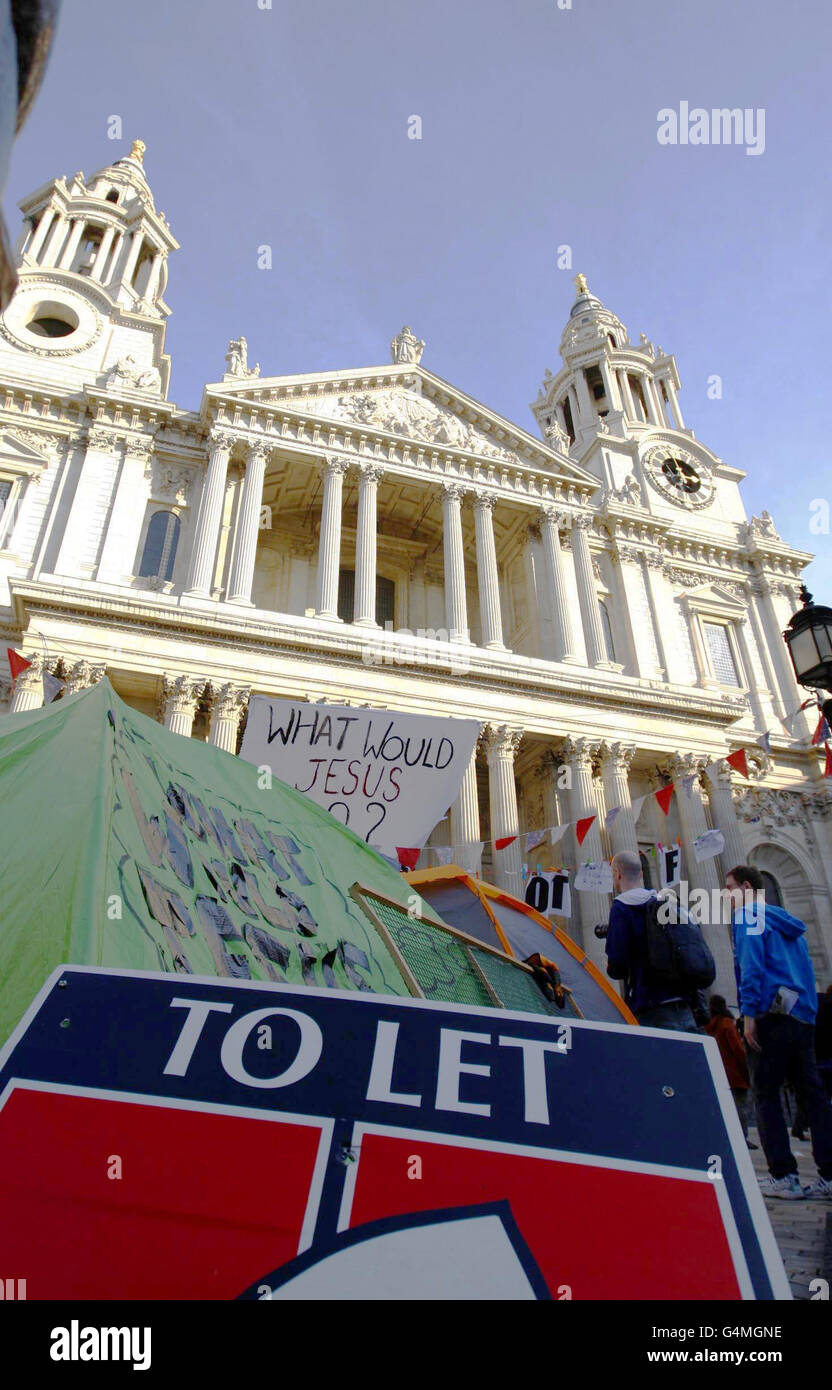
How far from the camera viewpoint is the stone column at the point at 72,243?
90.5ft

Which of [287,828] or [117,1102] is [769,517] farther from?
[117,1102]

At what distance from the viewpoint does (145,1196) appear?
4.76 feet

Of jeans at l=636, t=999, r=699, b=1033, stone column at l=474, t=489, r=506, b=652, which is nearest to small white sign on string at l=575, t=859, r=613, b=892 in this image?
stone column at l=474, t=489, r=506, b=652

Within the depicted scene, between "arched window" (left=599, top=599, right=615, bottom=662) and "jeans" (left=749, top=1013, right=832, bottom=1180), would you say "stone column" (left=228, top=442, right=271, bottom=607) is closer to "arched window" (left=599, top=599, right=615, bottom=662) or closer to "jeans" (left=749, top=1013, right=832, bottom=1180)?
"arched window" (left=599, top=599, right=615, bottom=662)

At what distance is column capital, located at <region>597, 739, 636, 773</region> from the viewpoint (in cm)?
1816

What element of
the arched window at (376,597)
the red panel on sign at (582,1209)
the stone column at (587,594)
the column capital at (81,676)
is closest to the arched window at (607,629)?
the stone column at (587,594)

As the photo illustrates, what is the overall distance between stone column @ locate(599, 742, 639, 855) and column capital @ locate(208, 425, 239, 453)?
1303 centimetres

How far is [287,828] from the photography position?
525 cm

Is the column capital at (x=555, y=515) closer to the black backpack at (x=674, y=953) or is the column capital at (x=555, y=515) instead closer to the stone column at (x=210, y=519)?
the stone column at (x=210, y=519)

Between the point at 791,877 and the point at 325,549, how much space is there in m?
16.0

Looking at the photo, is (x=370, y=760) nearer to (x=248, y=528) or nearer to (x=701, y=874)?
(x=701, y=874)

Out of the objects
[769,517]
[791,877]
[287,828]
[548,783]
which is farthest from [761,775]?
[287,828]

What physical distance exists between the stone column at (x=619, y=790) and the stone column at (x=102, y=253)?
25284 mm

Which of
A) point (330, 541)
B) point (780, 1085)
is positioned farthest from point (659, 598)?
point (780, 1085)
